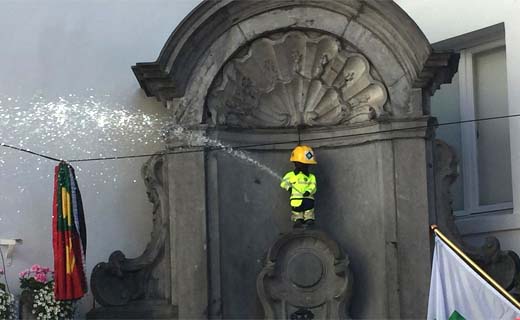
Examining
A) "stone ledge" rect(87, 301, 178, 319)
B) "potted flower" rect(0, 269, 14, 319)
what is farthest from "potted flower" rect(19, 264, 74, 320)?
"stone ledge" rect(87, 301, 178, 319)

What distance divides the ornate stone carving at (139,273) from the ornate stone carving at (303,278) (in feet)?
2.96

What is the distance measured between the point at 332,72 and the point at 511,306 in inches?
124

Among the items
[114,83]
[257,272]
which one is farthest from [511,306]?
[114,83]

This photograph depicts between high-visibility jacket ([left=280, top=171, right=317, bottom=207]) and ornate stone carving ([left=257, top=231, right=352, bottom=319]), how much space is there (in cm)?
38

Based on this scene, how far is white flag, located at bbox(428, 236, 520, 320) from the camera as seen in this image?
34.9 feet

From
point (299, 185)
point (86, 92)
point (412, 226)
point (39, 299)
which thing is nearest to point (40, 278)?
point (39, 299)

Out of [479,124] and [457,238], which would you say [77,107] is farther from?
[479,124]

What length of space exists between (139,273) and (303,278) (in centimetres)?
142

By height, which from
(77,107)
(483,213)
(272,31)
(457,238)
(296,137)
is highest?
(272,31)

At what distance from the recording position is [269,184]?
12867 millimetres

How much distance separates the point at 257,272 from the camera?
12555 mm

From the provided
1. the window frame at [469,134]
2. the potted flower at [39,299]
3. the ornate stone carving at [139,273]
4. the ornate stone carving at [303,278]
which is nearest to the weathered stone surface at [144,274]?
the ornate stone carving at [139,273]

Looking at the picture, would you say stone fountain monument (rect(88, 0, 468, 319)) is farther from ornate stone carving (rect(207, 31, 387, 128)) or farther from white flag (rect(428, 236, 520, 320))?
white flag (rect(428, 236, 520, 320))

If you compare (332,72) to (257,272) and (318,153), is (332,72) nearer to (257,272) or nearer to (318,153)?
(318,153)
